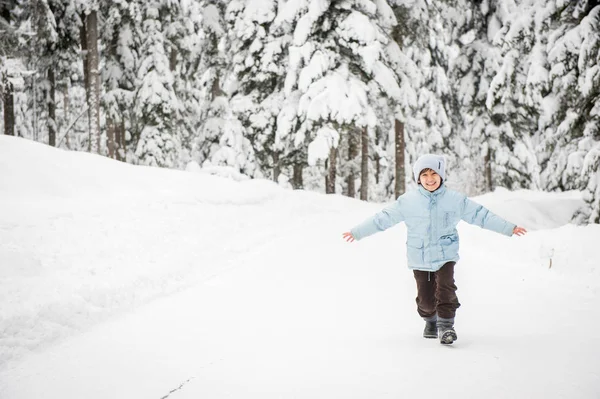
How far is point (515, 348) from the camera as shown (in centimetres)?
367

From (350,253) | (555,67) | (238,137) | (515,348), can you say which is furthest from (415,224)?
(238,137)

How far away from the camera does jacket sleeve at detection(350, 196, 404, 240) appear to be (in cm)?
430

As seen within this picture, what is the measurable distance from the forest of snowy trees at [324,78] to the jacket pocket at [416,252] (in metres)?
7.23

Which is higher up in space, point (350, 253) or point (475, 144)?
point (475, 144)

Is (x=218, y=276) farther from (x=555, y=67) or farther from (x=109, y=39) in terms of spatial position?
(x=109, y=39)

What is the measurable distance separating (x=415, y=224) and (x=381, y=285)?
2.29m

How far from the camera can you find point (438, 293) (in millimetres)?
3994

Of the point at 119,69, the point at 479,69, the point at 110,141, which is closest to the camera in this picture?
the point at 110,141

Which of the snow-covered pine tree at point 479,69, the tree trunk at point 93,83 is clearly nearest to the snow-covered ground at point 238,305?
the tree trunk at point 93,83

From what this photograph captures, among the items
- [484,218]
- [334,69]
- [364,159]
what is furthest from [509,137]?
[484,218]

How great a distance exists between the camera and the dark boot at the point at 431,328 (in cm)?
411

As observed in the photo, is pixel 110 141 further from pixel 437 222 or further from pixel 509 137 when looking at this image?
pixel 437 222

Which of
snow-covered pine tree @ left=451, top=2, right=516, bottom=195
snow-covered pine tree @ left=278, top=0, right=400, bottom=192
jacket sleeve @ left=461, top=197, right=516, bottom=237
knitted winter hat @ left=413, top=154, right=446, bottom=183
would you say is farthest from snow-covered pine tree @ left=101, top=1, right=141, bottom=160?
jacket sleeve @ left=461, top=197, right=516, bottom=237

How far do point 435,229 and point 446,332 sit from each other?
0.94 m
